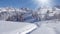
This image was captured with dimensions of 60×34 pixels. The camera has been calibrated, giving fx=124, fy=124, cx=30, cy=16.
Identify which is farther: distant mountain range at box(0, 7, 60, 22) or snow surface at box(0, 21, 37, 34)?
distant mountain range at box(0, 7, 60, 22)

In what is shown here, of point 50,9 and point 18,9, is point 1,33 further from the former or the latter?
point 50,9

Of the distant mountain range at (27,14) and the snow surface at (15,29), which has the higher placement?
the distant mountain range at (27,14)

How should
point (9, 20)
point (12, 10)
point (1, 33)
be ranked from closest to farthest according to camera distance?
point (1, 33)
point (9, 20)
point (12, 10)

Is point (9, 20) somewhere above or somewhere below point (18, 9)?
below

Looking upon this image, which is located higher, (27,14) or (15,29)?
(27,14)

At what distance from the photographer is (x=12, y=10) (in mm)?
5273

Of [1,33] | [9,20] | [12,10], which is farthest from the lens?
[12,10]

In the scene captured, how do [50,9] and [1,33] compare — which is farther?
[50,9]

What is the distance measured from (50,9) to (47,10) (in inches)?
6.7

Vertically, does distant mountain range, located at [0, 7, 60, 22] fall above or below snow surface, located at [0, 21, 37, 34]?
above

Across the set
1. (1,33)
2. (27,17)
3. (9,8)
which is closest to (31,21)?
(27,17)

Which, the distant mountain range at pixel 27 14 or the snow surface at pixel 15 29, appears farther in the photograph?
the distant mountain range at pixel 27 14

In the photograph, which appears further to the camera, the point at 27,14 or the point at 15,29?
the point at 27,14

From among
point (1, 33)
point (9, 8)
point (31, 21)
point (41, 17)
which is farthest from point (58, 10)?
point (1, 33)
